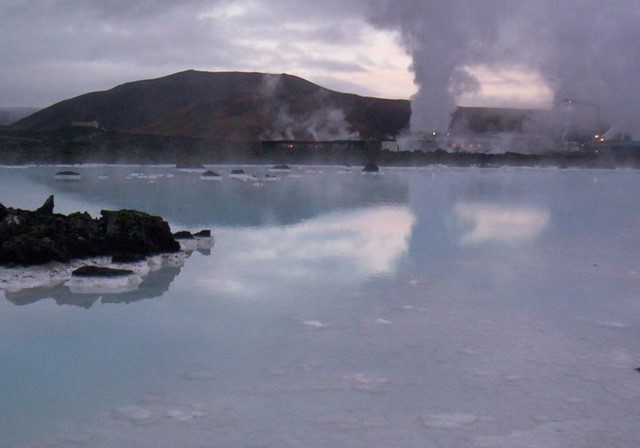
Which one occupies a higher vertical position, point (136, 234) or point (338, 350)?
point (136, 234)

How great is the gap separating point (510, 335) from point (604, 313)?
3.49 ft

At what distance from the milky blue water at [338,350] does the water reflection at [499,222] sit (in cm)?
78

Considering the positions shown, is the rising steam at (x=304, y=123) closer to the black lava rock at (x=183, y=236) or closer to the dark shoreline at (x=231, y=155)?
the dark shoreline at (x=231, y=155)

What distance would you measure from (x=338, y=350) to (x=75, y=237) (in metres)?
3.40

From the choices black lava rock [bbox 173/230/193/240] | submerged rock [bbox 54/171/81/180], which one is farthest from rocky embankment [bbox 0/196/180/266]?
submerged rock [bbox 54/171/81/180]

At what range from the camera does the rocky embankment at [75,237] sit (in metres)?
6.34

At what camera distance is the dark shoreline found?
3594 cm

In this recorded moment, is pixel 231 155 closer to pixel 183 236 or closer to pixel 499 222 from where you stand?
pixel 499 222

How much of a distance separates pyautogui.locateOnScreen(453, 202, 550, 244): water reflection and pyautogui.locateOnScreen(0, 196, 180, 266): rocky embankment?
12.6ft

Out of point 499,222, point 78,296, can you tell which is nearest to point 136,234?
point 78,296

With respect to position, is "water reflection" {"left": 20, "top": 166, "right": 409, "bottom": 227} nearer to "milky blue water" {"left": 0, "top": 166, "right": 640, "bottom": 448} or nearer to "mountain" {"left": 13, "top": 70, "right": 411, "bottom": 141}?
"milky blue water" {"left": 0, "top": 166, "right": 640, "bottom": 448}

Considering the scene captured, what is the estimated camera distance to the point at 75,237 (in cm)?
680

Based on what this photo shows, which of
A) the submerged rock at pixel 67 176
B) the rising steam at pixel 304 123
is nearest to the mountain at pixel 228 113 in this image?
the rising steam at pixel 304 123

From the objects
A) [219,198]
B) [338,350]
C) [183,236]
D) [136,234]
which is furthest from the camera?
[219,198]
